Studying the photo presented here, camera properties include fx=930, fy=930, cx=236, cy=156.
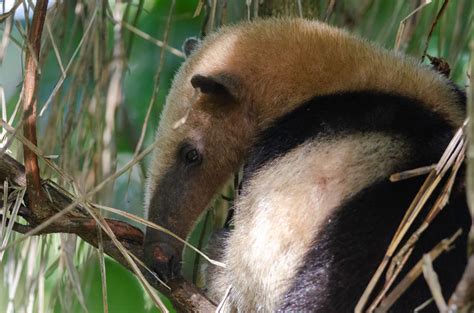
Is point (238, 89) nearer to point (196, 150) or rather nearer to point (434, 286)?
point (196, 150)

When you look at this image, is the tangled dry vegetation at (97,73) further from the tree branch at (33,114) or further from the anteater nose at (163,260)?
the tree branch at (33,114)

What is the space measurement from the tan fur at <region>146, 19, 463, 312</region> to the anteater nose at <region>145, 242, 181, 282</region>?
0.51ft

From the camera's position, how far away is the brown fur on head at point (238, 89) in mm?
3453

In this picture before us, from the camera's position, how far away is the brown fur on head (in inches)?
136

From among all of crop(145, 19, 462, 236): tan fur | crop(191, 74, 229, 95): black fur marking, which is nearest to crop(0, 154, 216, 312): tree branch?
crop(145, 19, 462, 236): tan fur

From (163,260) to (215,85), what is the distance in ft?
2.26

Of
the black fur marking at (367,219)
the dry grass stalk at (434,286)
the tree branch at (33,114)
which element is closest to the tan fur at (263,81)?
the black fur marking at (367,219)

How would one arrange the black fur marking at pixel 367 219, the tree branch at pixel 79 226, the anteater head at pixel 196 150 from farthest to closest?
1. the anteater head at pixel 196 150
2. the tree branch at pixel 79 226
3. the black fur marking at pixel 367 219

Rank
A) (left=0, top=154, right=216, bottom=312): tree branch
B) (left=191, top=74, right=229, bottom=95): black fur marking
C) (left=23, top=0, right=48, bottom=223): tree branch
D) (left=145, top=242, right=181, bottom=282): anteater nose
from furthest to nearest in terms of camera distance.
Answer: (left=191, top=74, right=229, bottom=95): black fur marking, (left=145, top=242, right=181, bottom=282): anteater nose, (left=0, top=154, right=216, bottom=312): tree branch, (left=23, top=0, right=48, bottom=223): tree branch

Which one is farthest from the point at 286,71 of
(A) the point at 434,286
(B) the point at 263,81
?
(A) the point at 434,286

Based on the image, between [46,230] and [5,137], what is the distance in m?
0.51

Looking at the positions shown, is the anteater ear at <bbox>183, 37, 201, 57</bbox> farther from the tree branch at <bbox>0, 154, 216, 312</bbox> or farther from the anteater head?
the tree branch at <bbox>0, 154, 216, 312</bbox>

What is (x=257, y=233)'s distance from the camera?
3.23 m

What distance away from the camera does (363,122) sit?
3.21m
